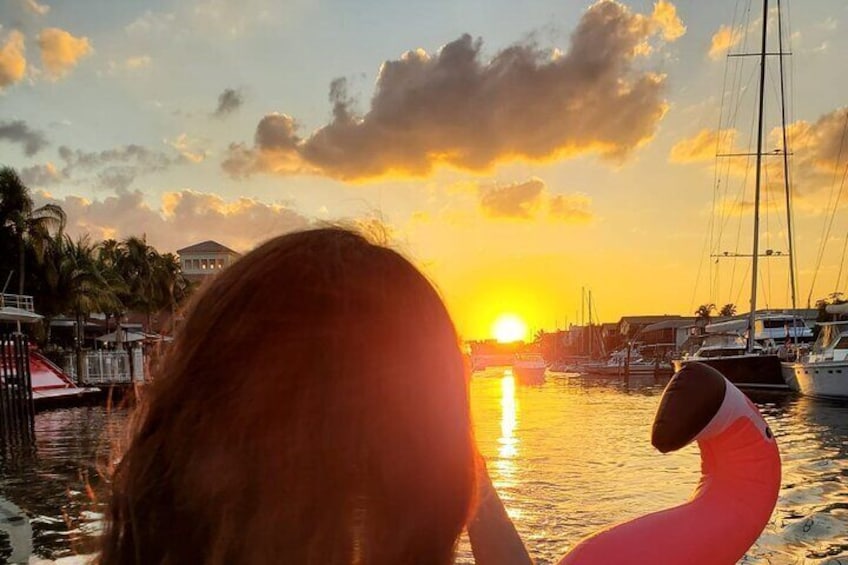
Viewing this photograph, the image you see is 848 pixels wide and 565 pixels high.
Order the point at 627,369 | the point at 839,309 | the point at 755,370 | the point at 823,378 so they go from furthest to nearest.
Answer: the point at 627,369
the point at 755,370
the point at 839,309
the point at 823,378

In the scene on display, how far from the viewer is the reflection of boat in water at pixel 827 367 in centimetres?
2828

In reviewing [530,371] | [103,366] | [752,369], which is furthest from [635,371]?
[103,366]

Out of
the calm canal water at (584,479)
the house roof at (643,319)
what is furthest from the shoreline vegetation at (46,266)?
the house roof at (643,319)

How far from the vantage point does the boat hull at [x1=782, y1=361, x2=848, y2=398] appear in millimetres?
28125

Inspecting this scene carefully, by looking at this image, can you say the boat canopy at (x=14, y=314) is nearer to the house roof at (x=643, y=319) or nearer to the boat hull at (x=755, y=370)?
the boat hull at (x=755, y=370)

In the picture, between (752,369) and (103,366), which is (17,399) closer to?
(103,366)

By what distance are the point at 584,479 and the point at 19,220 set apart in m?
41.6

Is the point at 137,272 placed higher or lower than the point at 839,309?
higher

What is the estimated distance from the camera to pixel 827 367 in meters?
28.5

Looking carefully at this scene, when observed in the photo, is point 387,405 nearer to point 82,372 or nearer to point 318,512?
point 318,512

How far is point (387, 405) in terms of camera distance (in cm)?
95

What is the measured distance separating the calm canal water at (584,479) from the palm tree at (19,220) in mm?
20259

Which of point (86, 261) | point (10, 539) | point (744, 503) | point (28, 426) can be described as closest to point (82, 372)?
point (86, 261)

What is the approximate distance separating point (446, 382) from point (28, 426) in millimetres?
29148
